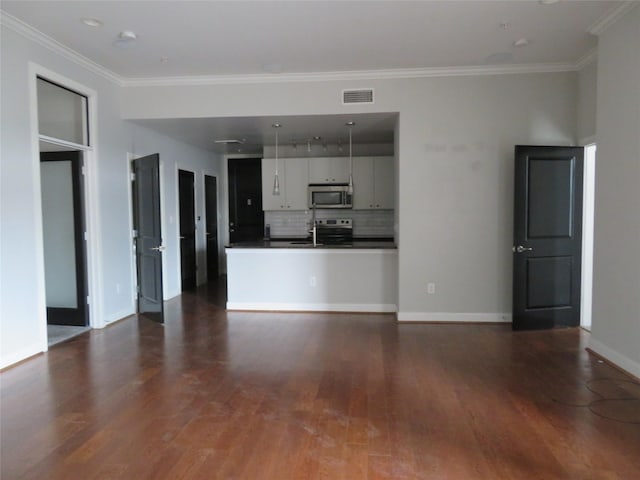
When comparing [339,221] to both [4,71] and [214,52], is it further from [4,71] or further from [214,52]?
[4,71]

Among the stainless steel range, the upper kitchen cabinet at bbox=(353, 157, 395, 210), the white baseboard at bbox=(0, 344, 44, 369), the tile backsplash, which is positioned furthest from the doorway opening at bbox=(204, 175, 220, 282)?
the white baseboard at bbox=(0, 344, 44, 369)

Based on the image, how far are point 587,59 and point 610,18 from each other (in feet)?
3.47

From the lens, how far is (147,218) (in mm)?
5438

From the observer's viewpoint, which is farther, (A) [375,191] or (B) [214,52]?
(A) [375,191]

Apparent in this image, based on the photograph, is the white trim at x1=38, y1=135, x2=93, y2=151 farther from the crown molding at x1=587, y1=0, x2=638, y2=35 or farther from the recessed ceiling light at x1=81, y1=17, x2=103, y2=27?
the crown molding at x1=587, y1=0, x2=638, y2=35

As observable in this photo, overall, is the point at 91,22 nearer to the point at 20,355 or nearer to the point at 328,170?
the point at 20,355

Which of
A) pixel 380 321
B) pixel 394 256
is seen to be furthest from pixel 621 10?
pixel 380 321

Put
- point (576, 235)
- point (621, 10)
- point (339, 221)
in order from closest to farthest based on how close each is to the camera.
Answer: point (621, 10) → point (576, 235) → point (339, 221)

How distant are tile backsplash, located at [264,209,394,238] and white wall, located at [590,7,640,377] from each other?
4213mm

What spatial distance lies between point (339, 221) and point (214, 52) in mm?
4150

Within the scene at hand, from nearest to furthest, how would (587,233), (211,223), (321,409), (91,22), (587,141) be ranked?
(321,409)
(91,22)
(587,141)
(587,233)
(211,223)

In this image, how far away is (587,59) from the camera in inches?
180

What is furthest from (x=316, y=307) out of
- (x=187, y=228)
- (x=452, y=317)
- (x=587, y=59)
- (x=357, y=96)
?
(x=587, y=59)

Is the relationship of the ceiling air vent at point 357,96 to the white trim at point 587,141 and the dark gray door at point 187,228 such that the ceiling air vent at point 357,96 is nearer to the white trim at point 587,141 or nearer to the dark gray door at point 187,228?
the white trim at point 587,141
